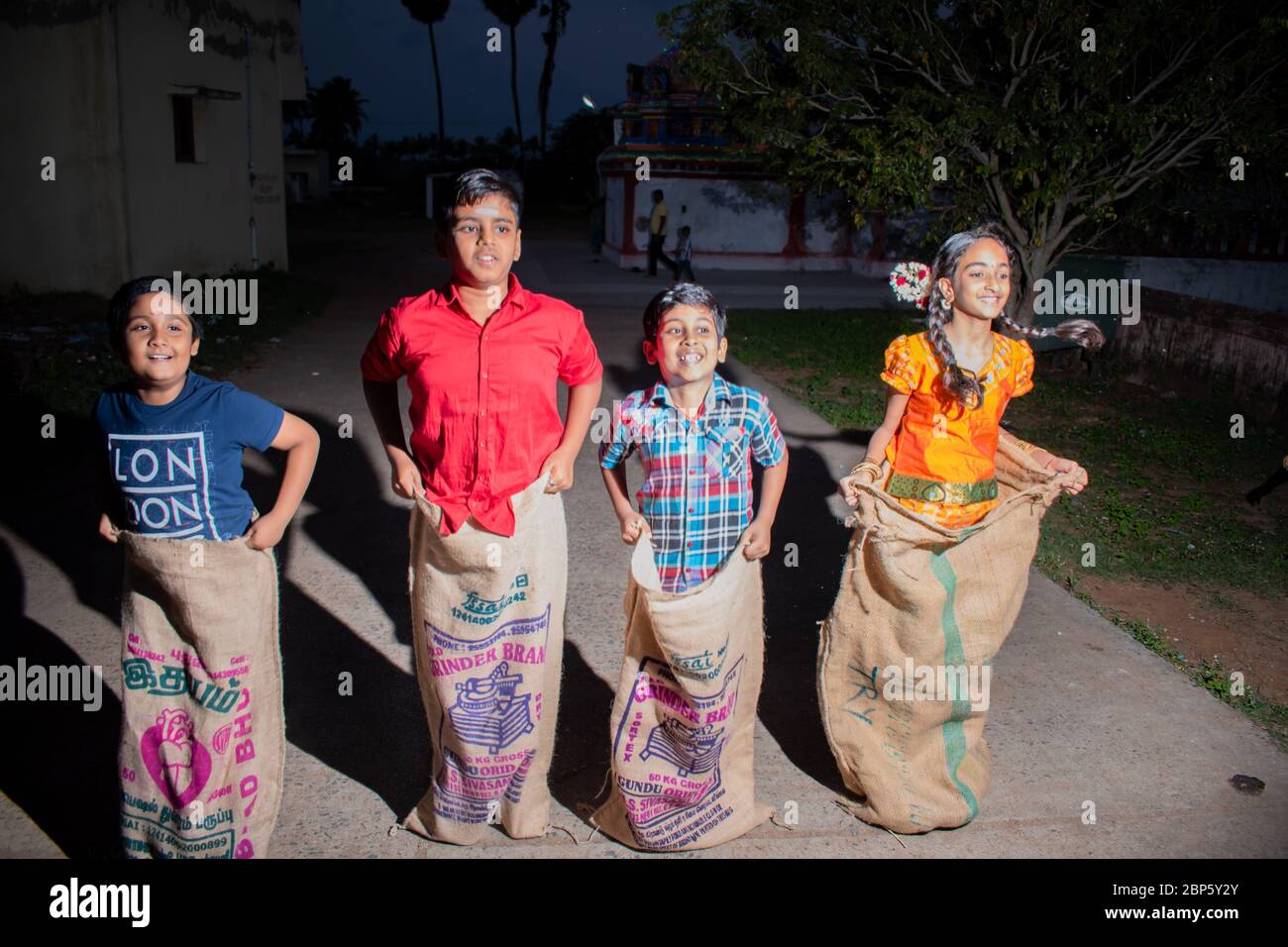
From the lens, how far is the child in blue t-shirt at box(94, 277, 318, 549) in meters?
2.70

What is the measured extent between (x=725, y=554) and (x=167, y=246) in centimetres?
1396

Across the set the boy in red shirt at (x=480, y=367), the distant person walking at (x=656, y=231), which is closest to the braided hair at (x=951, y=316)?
the boy in red shirt at (x=480, y=367)

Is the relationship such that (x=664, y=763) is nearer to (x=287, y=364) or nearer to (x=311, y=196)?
(x=287, y=364)

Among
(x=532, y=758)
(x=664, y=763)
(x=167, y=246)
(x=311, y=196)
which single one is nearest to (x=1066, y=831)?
(x=664, y=763)

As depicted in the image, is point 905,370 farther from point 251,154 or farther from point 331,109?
point 331,109

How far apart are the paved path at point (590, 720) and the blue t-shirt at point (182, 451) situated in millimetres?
1145

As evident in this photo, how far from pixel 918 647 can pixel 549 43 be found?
5674cm

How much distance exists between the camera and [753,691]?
3.23m

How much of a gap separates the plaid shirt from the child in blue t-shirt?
3.09 ft

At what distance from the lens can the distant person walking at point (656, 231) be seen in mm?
19250

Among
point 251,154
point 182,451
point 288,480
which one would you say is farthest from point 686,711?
point 251,154

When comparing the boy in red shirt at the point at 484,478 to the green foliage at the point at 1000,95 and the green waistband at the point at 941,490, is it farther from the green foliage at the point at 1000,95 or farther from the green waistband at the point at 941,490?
the green foliage at the point at 1000,95

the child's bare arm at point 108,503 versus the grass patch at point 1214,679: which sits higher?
the child's bare arm at point 108,503

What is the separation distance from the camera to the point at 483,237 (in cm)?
284
